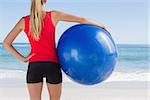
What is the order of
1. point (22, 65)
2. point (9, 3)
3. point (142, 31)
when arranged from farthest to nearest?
1. point (142, 31)
2. point (9, 3)
3. point (22, 65)

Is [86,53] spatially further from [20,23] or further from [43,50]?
[20,23]

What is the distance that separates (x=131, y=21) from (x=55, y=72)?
18.5m

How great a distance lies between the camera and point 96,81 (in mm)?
3689

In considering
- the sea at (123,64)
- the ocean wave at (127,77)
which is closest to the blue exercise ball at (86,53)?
the sea at (123,64)

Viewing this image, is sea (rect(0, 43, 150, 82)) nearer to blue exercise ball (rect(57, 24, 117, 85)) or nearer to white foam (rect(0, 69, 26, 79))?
white foam (rect(0, 69, 26, 79))

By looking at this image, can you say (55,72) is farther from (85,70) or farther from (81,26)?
(81,26)

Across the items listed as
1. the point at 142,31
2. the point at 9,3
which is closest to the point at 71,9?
the point at 9,3

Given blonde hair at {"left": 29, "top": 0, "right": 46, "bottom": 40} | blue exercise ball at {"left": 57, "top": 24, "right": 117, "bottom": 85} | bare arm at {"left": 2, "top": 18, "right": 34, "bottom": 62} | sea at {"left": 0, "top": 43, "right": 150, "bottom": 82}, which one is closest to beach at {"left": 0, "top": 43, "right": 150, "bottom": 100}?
sea at {"left": 0, "top": 43, "right": 150, "bottom": 82}

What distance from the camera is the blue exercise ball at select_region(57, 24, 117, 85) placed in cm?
355

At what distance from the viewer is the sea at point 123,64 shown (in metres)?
12.9

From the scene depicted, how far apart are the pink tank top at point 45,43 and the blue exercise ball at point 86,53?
89 millimetres

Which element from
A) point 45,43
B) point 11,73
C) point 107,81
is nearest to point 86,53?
point 45,43

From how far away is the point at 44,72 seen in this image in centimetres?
356

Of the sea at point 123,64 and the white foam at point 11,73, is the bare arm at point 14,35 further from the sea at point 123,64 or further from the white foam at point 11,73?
the white foam at point 11,73
